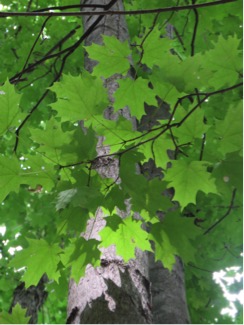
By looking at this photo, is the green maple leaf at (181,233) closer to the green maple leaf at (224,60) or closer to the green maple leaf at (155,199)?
the green maple leaf at (155,199)

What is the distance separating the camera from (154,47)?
1.24 m

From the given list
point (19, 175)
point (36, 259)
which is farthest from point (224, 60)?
point (36, 259)

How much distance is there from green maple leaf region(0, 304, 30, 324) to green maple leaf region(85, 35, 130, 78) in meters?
0.80

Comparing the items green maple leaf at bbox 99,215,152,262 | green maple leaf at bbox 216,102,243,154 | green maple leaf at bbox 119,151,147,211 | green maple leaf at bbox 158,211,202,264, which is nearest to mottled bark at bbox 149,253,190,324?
green maple leaf at bbox 99,215,152,262

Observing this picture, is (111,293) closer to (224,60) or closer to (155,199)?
(155,199)

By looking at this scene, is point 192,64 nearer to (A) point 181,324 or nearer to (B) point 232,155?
(B) point 232,155

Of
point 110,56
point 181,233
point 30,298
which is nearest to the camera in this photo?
point 181,233

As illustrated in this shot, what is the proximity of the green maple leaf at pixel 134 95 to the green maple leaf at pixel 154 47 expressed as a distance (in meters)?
0.08

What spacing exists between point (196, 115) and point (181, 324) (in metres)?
1.34

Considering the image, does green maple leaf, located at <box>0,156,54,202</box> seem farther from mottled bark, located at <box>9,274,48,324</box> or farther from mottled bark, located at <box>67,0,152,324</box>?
mottled bark, located at <box>9,274,48,324</box>

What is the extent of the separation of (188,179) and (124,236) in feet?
0.90

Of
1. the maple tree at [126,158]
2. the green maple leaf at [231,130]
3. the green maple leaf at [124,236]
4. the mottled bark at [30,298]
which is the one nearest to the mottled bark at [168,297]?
the maple tree at [126,158]

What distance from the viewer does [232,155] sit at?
3.00 ft

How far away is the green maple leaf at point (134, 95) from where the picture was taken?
123cm
